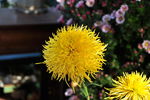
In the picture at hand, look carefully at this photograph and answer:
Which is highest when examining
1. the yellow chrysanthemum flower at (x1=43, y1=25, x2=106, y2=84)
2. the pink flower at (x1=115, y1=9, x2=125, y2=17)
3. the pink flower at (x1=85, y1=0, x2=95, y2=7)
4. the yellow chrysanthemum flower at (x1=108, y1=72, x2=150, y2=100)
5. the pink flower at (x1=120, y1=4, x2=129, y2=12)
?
the pink flower at (x1=85, y1=0, x2=95, y2=7)

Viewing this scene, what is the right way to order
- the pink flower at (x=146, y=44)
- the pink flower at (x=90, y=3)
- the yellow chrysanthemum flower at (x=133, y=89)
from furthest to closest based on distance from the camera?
the pink flower at (x=90, y=3), the pink flower at (x=146, y=44), the yellow chrysanthemum flower at (x=133, y=89)

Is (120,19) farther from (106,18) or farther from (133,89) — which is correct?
(133,89)

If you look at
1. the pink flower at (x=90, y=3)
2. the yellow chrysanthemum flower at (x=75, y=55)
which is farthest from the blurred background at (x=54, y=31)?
the yellow chrysanthemum flower at (x=75, y=55)

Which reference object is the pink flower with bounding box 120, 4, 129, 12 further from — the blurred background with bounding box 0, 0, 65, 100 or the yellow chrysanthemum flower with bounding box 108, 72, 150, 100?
the yellow chrysanthemum flower with bounding box 108, 72, 150, 100

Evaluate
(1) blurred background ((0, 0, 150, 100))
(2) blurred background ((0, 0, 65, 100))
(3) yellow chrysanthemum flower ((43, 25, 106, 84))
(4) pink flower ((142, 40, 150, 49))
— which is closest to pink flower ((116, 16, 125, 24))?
(1) blurred background ((0, 0, 150, 100))

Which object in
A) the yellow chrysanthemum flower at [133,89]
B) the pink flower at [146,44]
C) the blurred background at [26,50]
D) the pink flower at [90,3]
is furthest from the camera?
the blurred background at [26,50]

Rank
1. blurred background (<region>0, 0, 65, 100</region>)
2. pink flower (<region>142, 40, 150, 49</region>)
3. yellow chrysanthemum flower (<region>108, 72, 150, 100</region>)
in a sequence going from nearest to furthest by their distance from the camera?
yellow chrysanthemum flower (<region>108, 72, 150, 100</region>) → pink flower (<region>142, 40, 150, 49</region>) → blurred background (<region>0, 0, 65, 100</region>)

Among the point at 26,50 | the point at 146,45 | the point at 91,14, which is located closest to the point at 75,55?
the point at 146,45

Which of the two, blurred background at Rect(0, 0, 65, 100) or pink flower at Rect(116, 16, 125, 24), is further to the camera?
blurred background at Rect(0, 0, 65, 100)

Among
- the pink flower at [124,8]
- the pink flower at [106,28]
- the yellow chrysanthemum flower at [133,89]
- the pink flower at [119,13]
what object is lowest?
the yellow chrysanthemum flower at [133,89]

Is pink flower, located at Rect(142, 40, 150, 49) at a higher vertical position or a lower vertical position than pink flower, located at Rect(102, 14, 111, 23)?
lower

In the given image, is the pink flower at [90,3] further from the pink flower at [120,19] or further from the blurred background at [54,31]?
the pink flower at [120,19]
